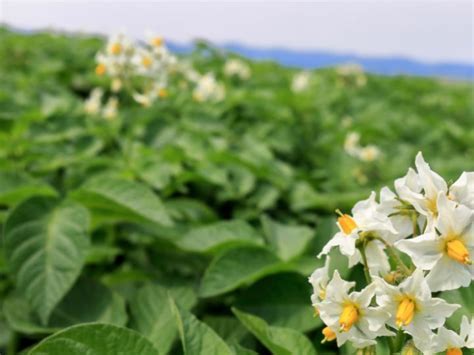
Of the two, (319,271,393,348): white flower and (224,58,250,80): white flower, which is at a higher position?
(319,271,393,348): white flower

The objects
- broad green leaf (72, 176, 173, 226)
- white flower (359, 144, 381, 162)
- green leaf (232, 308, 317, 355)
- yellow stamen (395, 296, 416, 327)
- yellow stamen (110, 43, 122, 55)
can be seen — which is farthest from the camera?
white flower (359, 144, 381, 162)

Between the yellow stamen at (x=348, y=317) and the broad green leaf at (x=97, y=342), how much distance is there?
0.32m

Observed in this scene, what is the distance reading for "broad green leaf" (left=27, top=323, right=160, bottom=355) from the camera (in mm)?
1080

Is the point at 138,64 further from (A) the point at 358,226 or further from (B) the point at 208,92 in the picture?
(A) the point at 358,226

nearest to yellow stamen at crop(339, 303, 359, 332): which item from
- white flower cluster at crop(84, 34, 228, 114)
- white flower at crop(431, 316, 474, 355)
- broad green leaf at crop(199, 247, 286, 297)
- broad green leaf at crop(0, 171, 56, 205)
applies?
white flower at crop(431, 316, 474, 355)

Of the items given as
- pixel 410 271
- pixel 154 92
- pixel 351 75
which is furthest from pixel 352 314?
pixel 351 75

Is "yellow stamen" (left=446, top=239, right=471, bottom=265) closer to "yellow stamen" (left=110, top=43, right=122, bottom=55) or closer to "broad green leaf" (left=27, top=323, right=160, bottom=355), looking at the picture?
"broad green leaf" (left=27, top=323, right=160, bottom=355)

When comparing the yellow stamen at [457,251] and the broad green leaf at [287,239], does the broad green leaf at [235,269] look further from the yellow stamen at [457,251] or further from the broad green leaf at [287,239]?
the yellow stamen at [457,251]

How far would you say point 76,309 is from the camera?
69.3 inches

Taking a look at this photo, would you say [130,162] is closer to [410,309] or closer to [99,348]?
[99,348]

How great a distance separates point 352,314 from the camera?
1027 mm

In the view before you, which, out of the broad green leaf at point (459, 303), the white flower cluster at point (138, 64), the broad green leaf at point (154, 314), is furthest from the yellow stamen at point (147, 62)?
the broad green leaf at point (459, 303)

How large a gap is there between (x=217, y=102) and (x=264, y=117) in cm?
28

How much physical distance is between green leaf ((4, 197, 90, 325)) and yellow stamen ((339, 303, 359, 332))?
2.85 feet
